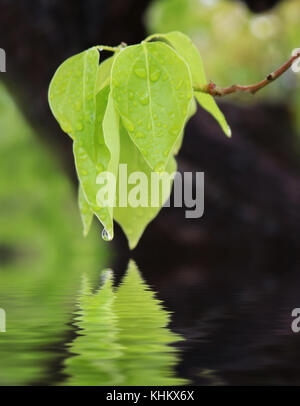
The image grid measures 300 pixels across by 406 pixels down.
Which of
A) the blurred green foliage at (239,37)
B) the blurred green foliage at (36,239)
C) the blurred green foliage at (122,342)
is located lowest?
the blurred green foliage at (122,342)

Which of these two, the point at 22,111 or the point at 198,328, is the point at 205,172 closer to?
the point at 22,111

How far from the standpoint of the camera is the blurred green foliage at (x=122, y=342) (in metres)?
0.54

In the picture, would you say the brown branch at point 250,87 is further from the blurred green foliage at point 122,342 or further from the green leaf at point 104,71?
the blurred green foliage at point 122,342

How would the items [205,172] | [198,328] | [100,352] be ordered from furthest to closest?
[205,172] → [198,328] → [100,352]

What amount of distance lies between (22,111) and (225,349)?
1.40 metres

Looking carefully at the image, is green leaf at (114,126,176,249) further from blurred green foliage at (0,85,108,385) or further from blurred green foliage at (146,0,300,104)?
blurred green foliage at (146,0,300,104)

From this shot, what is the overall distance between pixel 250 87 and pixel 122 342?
0.35m

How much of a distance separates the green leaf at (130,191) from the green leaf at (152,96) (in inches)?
2.1

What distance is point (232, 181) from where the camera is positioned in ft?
6.25

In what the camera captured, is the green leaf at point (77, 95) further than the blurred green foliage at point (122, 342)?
No

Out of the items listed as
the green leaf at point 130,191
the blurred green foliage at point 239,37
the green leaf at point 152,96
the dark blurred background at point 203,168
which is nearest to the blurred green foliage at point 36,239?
the dark blurred background at point 203,168

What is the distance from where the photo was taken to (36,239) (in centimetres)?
305

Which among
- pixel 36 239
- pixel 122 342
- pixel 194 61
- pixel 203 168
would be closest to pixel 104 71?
pixel 194 61

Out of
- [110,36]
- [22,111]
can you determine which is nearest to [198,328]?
[22,111]
